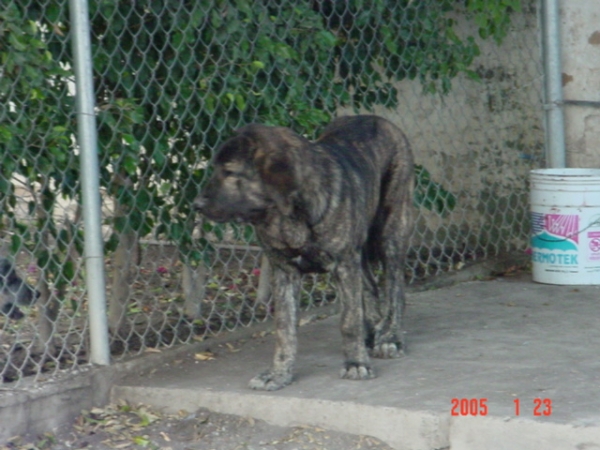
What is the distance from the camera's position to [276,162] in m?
3.80

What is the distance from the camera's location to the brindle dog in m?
3.82

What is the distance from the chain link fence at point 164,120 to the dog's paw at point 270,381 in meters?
0.76

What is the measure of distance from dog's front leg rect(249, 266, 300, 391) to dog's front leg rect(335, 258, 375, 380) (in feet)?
0.69

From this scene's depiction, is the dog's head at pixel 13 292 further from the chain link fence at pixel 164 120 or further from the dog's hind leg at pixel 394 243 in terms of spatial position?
the dog's hind leg at pixel 394 243

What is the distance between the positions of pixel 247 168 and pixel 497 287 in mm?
2753

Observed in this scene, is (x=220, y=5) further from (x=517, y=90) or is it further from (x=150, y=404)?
(x=517, y=90)

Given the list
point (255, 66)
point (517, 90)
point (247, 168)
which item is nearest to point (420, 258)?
point (517, 90)

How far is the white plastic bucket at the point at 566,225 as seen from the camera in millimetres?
5824

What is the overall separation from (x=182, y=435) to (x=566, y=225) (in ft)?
9.61

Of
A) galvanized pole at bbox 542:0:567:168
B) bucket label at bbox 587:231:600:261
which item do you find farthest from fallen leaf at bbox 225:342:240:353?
galvanized pole at bbox 542:0:567:168

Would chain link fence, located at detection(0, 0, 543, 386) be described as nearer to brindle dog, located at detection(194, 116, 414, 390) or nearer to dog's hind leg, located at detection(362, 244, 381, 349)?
brindle dog, located at detection(194, 116, 414, 390)

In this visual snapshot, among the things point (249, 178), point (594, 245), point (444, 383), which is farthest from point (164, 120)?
point (594, 245)

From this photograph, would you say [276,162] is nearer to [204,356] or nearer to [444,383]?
[444,383]

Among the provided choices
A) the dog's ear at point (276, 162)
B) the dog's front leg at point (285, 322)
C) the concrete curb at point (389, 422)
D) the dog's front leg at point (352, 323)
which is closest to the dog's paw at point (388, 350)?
the dog's front leg at point (352, 323)
